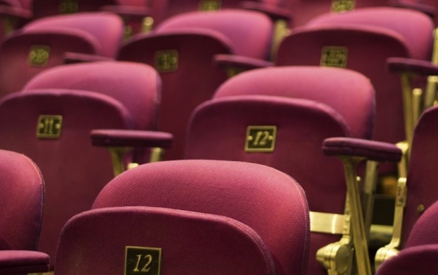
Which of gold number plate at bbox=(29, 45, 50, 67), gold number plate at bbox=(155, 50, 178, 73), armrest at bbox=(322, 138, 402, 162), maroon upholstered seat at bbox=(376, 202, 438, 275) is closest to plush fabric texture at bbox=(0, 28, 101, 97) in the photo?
gold number plate at bbox=(29, 45, 50, 67)

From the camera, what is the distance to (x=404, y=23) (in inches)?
42.1

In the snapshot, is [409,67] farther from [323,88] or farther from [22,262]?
[22,262]

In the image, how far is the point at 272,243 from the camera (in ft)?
1.79

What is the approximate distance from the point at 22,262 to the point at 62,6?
3.57 feet

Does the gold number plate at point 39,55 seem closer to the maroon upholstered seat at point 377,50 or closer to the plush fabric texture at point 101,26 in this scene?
the plush fabric texture at point 101,26

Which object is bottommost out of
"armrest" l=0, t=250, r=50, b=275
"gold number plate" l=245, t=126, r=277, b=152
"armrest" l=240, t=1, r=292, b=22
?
"armrest" l=0, t=250, r=50, b=275

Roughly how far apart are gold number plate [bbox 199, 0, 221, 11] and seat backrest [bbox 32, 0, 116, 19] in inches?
6.4

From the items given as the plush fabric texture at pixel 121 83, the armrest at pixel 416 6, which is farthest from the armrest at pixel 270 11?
the plush fabric texture at pixel 121 83

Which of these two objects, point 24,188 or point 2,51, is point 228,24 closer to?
point 2,51

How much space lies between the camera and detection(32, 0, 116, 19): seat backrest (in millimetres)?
1577

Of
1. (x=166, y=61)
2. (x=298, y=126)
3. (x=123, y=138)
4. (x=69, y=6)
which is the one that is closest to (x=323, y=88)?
(x=298, y=126)

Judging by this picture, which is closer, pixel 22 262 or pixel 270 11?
pixel 22 262

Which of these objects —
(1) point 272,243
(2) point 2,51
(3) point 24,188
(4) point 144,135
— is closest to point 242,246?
(1) point 272,243

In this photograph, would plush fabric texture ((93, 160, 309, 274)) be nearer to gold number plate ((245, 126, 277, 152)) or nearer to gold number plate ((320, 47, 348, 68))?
gold number plate ((245, 126, 277, 152))
